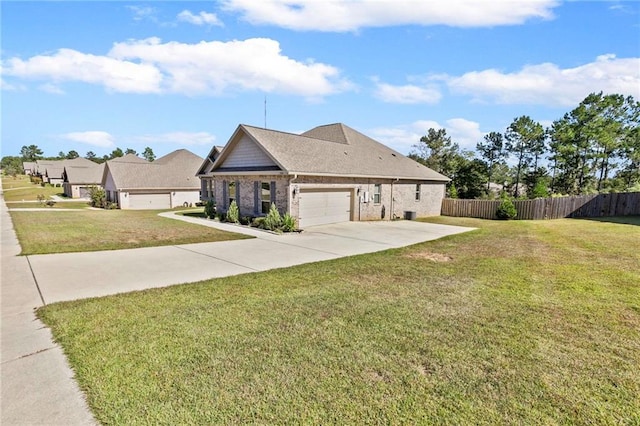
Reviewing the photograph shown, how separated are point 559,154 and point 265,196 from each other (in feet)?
114

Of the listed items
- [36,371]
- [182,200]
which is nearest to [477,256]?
[36,371]

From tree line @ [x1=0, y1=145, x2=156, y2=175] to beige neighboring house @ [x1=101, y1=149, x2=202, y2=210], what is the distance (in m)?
68.9

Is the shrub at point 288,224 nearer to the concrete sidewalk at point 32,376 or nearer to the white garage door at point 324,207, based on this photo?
the white garage door at point 324,207

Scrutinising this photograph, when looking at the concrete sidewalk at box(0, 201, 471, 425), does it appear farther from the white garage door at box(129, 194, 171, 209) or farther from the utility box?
the white garage door at box(129, 194, 171, 209)

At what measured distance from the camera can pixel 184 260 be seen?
9375 mm

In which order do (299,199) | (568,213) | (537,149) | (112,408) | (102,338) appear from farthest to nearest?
(537,149) < (568,213) < (299,199) < (102,338) < (112,408)

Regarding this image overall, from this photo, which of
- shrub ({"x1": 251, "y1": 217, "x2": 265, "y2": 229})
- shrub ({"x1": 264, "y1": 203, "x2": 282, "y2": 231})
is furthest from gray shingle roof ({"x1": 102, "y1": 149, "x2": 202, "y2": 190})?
shrub ({"x1": 264, "y1": 203, "x2": 282, "y2": 231})

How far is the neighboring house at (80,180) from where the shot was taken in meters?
42.3

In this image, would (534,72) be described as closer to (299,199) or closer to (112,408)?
(299,199)

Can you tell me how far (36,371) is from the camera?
12.5 ft

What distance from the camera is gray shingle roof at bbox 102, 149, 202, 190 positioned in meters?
30.4

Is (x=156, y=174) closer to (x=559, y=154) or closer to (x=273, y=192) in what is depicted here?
(x=273, y=192)

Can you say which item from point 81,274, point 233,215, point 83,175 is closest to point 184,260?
point 81,274

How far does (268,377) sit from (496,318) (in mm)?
3907
